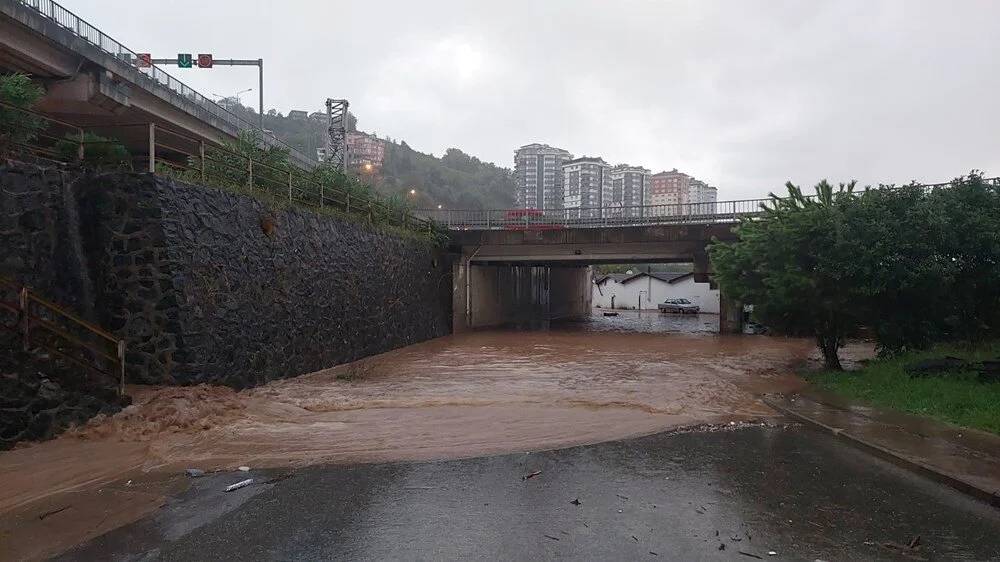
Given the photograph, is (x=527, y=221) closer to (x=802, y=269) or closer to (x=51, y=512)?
(x=802, y=269)

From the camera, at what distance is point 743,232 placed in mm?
17750

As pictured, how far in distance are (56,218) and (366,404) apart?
6.28 m

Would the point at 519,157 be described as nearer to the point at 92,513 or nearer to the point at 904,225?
the point at 904,225

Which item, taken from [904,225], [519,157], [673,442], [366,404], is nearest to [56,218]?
[366,404]

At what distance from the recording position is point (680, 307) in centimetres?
5225

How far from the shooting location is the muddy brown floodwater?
7066mm

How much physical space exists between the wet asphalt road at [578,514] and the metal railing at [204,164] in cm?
756

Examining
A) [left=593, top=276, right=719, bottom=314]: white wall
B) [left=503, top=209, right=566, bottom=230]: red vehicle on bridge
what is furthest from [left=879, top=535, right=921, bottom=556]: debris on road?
[left=593, top=276, right=719, bottom=314]: white wall

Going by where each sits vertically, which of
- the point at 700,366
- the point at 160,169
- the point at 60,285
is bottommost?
the point at 700,366

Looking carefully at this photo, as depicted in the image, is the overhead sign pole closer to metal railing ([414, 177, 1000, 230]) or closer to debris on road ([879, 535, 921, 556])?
metal railing ([414, 177, 1000, 230])

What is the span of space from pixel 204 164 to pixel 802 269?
46.8 feet

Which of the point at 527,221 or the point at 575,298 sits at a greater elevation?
the point at 527,221

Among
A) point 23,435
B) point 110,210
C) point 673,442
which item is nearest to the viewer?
point 23,435

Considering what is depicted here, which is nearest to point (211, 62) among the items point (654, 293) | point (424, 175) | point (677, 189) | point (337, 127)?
point (337, 127)
